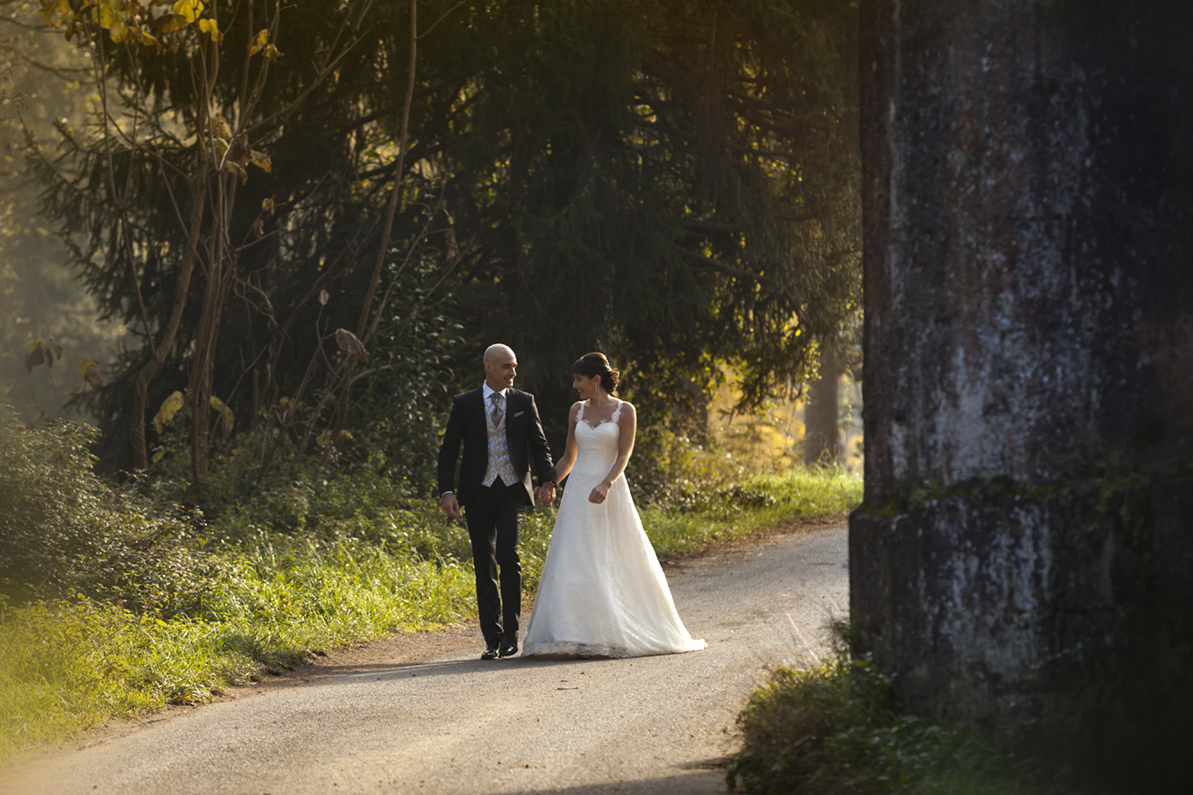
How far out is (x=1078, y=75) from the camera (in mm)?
3904

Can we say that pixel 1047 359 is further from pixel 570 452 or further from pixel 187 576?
pixel 187 576

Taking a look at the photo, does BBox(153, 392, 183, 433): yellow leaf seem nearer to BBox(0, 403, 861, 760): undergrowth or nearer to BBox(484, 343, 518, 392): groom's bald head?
BBox(0, 403, 861, 760): undergrowth

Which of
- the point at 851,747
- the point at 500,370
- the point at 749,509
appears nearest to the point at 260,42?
the point at 500,370

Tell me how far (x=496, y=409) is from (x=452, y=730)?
127 inches

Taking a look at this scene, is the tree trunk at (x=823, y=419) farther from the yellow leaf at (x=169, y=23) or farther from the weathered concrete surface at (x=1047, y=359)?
the weathered concrete surface at (x=1047, y=359)

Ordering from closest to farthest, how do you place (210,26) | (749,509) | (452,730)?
(452,730) → (210,26) → (749,509)

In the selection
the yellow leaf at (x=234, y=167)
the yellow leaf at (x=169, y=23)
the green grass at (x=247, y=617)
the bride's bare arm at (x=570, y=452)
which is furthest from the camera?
the yellow leaf at (x=234, y=167)

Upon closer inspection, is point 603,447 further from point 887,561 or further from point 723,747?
point 887,561

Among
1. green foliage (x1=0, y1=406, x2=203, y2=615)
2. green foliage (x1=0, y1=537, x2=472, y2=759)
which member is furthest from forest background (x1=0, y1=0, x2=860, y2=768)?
green foliage (x1=0, y1=406, x2=203, y2=615)

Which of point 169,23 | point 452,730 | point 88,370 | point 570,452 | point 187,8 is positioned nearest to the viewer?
point 452,730

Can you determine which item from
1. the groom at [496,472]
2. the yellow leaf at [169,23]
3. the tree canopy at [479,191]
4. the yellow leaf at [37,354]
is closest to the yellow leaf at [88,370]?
the yellow leaf at [37,354]

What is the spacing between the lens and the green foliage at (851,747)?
367cm

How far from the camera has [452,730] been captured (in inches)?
224

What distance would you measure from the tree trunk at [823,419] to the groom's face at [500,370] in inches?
715
